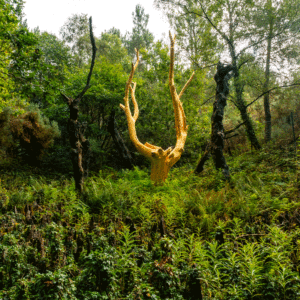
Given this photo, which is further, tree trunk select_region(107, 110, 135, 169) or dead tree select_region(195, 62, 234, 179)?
tree trunk select_region(107, 110, 135, 169)

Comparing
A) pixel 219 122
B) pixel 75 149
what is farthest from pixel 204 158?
pixel 75 149

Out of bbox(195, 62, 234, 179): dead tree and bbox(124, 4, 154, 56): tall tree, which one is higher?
bbox(124, 4, 154, 56): tall tree

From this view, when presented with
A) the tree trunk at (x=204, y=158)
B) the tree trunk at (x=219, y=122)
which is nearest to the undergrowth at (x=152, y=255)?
the tree trunk at (x=219, y=122)

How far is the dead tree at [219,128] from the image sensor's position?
6889 millimetres

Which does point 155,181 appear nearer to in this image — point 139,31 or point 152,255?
point 152,255

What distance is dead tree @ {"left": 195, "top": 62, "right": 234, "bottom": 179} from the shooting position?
22.6ft

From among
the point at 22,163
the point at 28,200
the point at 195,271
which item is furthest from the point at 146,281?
the point at 22,163

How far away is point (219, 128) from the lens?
7.11m

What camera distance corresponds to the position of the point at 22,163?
1048cm

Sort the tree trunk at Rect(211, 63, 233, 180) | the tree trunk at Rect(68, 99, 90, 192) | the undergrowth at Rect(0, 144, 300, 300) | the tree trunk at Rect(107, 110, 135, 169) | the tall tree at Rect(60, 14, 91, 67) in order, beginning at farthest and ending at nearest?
1. the tall tree at Rect(60, 14, 91, 67)
2. the tree trunk at Rect(107, 110, 135, 169)
3. the tree trunk at Rect(211, 63, 233, 180)
4. the tree trunk at Rect(68, 99, 90, 192)
5. the undergrowth at Rect(0, 144, 300, 300)

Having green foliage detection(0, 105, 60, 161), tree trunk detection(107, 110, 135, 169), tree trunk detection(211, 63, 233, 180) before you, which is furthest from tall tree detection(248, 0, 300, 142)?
green foliage detection(0, 105, 60, 161)

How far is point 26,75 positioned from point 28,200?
11.8 feet

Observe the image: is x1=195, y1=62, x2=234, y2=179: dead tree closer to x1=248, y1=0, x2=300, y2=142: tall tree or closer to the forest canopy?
the forest canopy

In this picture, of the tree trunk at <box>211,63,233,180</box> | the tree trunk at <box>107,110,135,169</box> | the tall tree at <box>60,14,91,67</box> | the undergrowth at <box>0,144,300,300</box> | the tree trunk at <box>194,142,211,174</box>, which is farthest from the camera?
the tall tree at <box>60,14,91,67</box>
